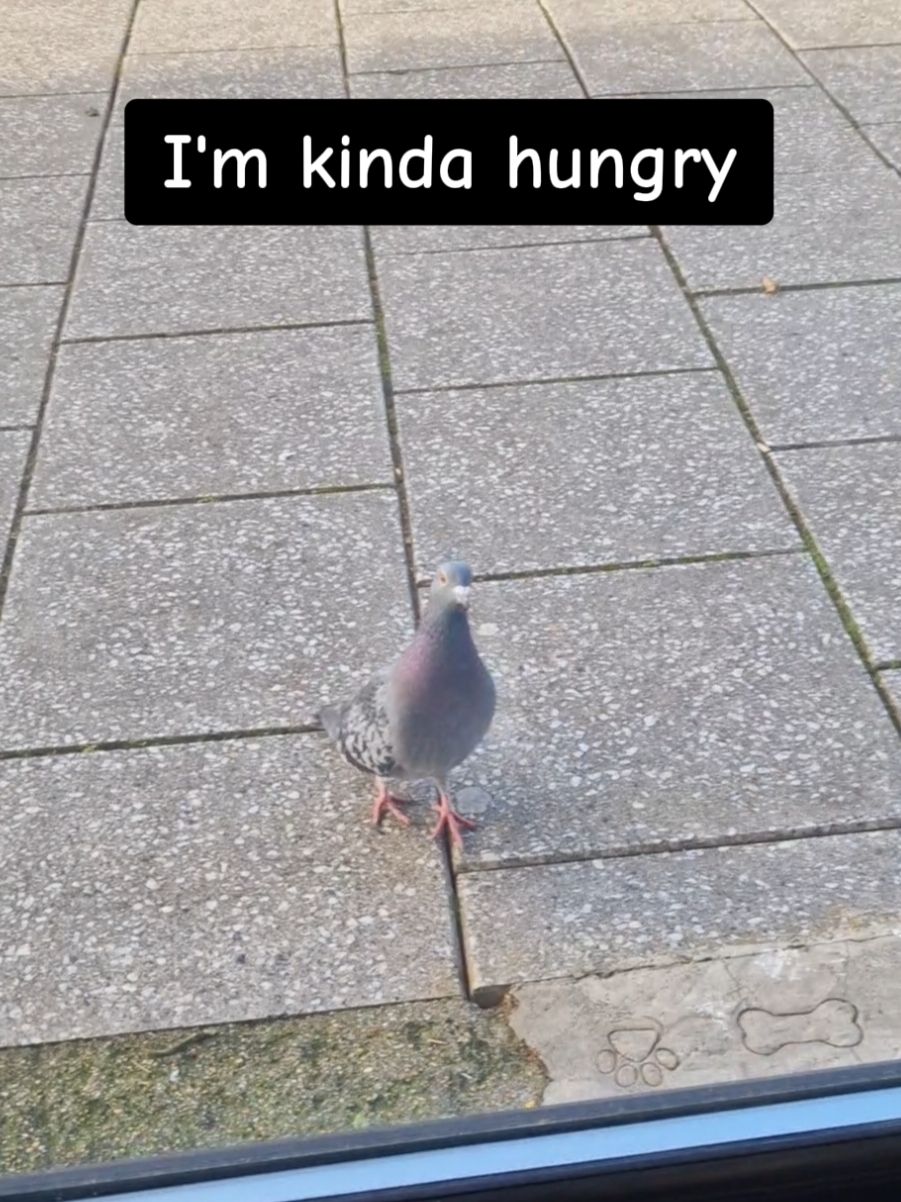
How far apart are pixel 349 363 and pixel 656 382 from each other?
96 cm

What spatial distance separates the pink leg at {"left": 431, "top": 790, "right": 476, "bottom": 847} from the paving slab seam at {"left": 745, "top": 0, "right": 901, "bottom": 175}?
12.4ft

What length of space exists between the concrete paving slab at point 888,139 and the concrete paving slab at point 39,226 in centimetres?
314

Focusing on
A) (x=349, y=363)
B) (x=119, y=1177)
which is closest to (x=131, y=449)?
(x=349, y=363)

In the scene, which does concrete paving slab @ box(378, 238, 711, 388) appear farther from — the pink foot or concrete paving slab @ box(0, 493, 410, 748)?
the pink foot

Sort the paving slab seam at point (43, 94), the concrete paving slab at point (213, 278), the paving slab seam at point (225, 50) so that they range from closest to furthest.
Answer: the concrete paving slab at point (213, 278) → the paving slab seam at point (43, 94) → the paving slab seam at point (225, 50)

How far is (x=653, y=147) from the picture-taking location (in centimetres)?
563

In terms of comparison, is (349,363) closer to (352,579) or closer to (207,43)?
(352,579)

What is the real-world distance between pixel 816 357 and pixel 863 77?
259cm

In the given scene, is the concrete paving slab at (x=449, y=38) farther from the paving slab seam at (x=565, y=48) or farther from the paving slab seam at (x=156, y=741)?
the paving slab seam at (x=156, y=741)

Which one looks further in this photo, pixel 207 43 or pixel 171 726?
pixel 207 43

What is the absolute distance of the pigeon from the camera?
257 cm

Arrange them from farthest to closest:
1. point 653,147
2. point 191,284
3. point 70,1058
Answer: point 653,147 < point 191,284 < point 70,1058

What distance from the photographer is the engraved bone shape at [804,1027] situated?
240 centimetres

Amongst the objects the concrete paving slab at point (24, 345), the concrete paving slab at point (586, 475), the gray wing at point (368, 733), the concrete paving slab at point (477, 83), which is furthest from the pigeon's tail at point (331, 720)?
the concrete paving slab at point (477, 83)
